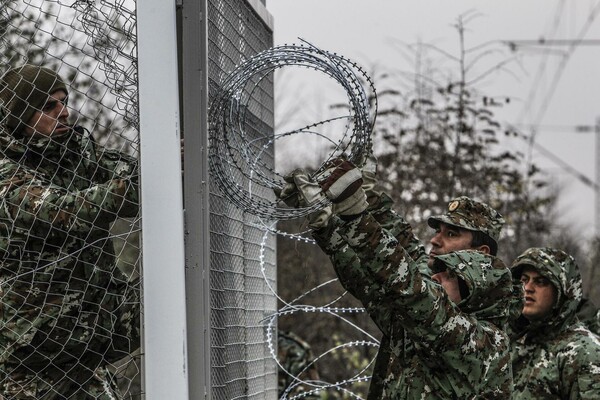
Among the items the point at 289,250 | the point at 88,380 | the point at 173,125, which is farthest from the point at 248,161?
the point at 289,250

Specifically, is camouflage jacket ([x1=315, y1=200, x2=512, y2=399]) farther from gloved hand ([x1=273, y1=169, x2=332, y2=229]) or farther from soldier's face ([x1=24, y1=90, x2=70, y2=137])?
soldier's face ([x1=24, y1=90, x2=70, y2=137])

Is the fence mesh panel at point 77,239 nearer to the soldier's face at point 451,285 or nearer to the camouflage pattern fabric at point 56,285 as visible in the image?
the camouflage pattern fabric at point 56,285

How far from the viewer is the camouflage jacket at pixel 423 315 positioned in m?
4.84

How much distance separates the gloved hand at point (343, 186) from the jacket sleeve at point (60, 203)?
741mm

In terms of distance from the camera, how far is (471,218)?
6137mm

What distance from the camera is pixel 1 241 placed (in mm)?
5031

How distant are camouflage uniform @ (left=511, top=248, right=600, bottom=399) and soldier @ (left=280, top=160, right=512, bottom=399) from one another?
5.29ft

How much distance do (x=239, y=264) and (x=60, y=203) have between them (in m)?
0.85

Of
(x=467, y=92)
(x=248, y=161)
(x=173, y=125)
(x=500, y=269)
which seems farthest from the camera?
(x=467, y=92)

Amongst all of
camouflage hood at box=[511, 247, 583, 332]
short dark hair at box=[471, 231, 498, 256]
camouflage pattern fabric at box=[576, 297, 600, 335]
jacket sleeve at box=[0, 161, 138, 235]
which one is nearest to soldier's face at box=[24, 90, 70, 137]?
jacket sleeve at box=[0, 161, 138, 235]

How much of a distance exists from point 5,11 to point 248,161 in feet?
4.37

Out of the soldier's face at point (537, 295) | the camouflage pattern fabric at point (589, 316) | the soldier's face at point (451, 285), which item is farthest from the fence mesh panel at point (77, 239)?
the camouflage pattern fabric at point (589, 316)

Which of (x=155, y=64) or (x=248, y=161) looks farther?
(x=248, y=161)

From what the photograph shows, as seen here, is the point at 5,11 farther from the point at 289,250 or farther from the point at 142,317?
the point at 289,250
